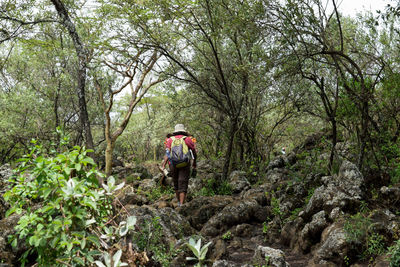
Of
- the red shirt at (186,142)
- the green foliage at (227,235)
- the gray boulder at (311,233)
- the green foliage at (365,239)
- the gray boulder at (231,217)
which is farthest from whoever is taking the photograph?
the red shirt at (186,142)

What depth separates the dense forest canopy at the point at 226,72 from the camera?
673 centimetres

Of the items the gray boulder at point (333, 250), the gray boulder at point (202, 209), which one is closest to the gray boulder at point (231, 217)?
the gray boulder at point (202, 209)

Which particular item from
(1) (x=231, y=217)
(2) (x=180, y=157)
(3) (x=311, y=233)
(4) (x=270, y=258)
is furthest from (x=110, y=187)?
(2) (x=180, y=157)

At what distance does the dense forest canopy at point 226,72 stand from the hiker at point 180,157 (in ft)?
7.17

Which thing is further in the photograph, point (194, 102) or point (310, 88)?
point (194, 102)

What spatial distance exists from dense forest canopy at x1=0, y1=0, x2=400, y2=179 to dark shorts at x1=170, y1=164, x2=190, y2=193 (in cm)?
250

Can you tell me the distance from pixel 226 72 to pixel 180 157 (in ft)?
14.2

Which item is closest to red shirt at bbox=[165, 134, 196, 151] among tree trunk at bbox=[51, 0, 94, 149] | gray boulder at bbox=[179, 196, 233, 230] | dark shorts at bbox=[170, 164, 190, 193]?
dark shorts at bbox=[170, 164, 190, 193]

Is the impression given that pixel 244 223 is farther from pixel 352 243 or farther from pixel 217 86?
pixel 217 86

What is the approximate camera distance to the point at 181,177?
27.5ft

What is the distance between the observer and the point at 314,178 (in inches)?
298

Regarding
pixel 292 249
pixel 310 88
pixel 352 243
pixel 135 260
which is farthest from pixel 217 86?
pixel 135 260

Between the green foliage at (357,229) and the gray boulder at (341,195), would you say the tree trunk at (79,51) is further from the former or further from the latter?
the green foliage at (357,229)

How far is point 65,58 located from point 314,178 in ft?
37.4
